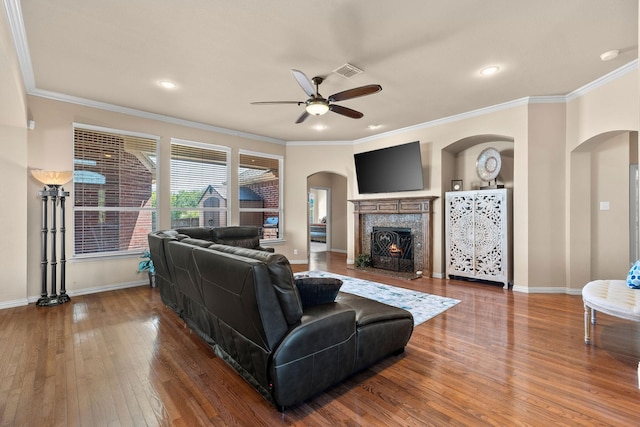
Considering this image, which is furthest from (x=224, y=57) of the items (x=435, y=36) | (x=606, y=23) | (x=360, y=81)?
(x=606, y=23)

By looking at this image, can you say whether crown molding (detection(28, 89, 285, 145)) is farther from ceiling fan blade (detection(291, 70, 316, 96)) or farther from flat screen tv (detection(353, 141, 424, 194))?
ceiling fan blade (detection(291, 70, 316, 96))

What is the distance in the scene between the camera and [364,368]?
229 centimetres

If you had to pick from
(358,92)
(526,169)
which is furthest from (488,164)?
(358,92)

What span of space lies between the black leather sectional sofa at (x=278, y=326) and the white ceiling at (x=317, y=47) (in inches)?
79.7

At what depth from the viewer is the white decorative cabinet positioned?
15.4 feet

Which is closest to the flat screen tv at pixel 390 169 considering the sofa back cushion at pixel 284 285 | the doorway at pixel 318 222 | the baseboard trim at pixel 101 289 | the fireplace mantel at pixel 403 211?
the fireplace mantel at pixel 403 211

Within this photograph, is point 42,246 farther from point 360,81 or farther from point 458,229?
point 458,229

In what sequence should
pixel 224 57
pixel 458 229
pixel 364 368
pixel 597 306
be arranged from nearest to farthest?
pixel 364 368, pixel 597 306, pixel 224 57, pixel 458 229

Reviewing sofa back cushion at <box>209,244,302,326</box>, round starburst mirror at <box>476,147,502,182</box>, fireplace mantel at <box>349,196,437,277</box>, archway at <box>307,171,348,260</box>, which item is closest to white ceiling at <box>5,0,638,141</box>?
round starburst mirror at <box>476,147,502,182</box>

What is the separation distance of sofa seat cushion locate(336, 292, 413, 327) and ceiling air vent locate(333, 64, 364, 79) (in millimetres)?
2529

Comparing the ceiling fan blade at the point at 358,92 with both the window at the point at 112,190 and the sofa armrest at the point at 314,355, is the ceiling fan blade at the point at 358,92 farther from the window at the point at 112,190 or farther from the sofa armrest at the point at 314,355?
the window at the point at 112,190

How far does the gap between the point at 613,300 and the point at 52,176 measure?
6264 millimetres

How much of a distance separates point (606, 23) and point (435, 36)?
146 cm

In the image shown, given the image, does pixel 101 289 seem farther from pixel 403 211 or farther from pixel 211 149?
pixel 403 211
